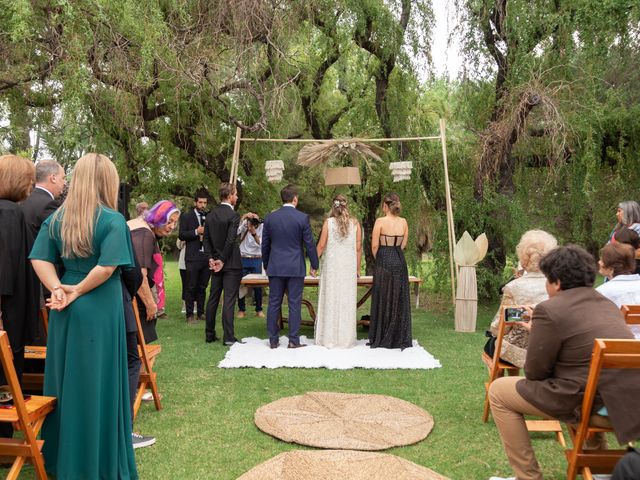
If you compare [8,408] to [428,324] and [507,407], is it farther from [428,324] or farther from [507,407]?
[428,324]

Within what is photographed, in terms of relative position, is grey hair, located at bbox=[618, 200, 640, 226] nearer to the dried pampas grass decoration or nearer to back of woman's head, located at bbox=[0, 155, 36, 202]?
the dried pampas grass decoration

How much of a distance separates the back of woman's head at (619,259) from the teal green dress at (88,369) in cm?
313

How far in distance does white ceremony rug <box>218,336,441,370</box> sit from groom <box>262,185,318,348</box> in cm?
30

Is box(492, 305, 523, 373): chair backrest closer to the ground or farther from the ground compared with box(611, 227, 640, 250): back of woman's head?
closer to the ground

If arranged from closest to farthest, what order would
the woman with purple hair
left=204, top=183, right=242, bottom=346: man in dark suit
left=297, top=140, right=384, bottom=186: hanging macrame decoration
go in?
the woman with purple hair < left=204, top=183, right=242, bottom=346: man in dark suit < left=297, top=140, right=384, bottom=186: hanging macrame decoration

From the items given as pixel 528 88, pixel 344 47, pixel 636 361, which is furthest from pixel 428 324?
pixel 636 361

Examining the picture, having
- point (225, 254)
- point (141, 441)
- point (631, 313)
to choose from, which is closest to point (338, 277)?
point (225, 254)

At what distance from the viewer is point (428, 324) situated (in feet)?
30.6

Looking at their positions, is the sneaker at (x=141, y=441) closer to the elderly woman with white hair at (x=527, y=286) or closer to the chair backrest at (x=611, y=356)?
the elderly woman with white hair at (x=527, y=286)

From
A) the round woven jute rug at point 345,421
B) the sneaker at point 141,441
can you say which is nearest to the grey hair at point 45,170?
the sneaker at point 141,441

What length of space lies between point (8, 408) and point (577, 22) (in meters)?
8.46

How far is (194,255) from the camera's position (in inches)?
364

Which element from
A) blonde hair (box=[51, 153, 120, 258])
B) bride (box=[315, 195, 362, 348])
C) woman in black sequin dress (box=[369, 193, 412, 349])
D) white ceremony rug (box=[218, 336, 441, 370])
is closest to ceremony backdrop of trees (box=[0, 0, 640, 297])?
bride (box=[315, 195, 362, 348])

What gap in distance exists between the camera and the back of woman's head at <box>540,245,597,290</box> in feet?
10.5
